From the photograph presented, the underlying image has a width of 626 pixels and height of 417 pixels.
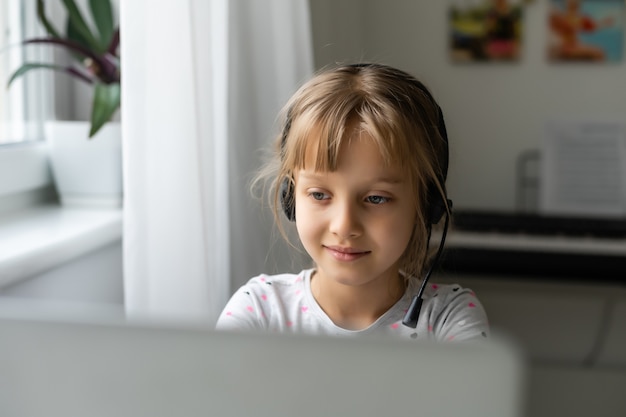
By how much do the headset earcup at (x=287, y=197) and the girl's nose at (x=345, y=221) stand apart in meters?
0.13

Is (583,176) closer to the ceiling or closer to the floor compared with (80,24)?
closer to the floor

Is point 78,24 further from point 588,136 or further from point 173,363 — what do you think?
point 588,136

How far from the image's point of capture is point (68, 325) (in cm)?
38

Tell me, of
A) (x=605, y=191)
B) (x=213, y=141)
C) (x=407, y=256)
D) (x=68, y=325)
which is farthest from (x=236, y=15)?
(x=605, y=191)

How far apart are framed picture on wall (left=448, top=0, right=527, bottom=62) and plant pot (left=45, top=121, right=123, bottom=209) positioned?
4.72 ft

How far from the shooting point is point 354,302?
0.99 metres

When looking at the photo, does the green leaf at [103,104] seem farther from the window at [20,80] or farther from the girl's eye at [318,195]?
the girl's eye at [318,195]

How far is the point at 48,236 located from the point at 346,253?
0.75 meters

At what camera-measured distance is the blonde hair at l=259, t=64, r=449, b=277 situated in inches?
35.2

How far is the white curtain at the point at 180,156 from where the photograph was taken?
48.0 inches

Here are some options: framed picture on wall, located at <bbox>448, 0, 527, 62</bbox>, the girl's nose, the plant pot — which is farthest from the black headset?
framed picture on wall, located at <bbox>448, 0, 527, 62</bbox>

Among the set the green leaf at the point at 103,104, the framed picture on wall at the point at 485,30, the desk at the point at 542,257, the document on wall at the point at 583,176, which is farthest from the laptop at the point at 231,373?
the framed picture on wall at the point at 485,30

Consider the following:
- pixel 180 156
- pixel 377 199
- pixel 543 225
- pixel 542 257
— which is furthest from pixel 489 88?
pixel 377 199

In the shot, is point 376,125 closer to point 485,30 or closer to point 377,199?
point 377,199
